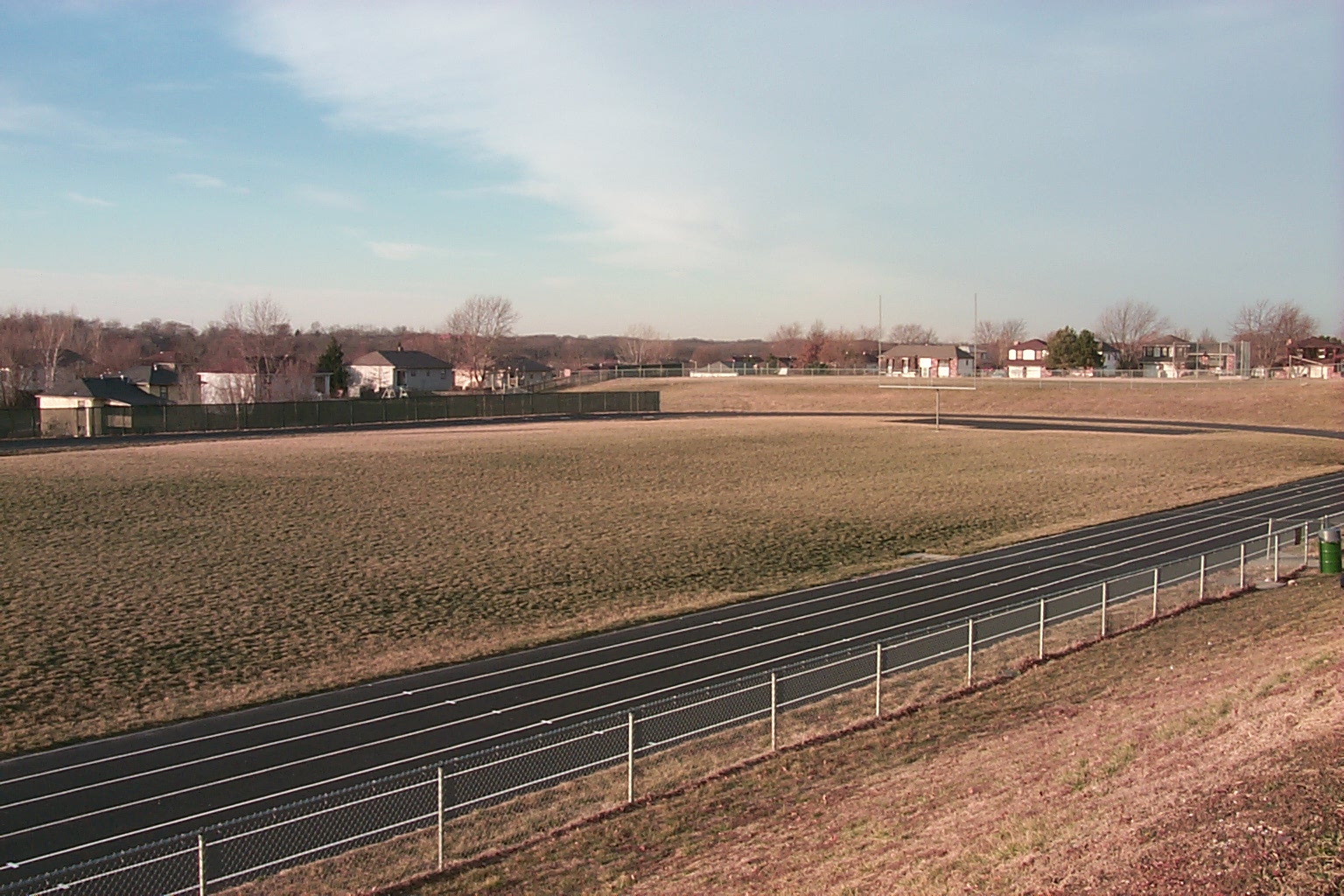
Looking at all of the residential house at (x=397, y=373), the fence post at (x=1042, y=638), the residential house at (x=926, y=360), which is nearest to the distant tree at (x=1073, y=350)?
the residential house at (x=926, y=360)

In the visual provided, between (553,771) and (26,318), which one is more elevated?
(26,318)

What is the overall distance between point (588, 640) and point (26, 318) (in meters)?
180

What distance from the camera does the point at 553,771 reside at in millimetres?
15195

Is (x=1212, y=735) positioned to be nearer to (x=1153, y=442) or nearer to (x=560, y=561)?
(x=560, y=561)

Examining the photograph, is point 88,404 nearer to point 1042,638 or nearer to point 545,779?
point 545,779

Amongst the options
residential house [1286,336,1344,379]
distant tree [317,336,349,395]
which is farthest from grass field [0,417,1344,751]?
residential house [1286,336,1344,379]

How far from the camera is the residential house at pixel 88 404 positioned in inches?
2741

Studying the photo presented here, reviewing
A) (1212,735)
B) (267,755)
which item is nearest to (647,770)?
(267,755)

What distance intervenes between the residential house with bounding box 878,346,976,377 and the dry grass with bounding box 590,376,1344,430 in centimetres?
3820

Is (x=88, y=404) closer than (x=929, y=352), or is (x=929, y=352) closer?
(x=88, y=404)

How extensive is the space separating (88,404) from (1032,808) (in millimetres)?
90810

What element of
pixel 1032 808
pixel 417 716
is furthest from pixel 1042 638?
pixel 417 716

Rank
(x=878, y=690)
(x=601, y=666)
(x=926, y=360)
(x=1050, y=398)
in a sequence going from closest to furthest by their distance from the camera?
(x=878, y=690)
(x=601, y=666)
(x=1050, y=398)
(x=926, y=360)

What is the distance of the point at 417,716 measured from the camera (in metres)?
18.6
